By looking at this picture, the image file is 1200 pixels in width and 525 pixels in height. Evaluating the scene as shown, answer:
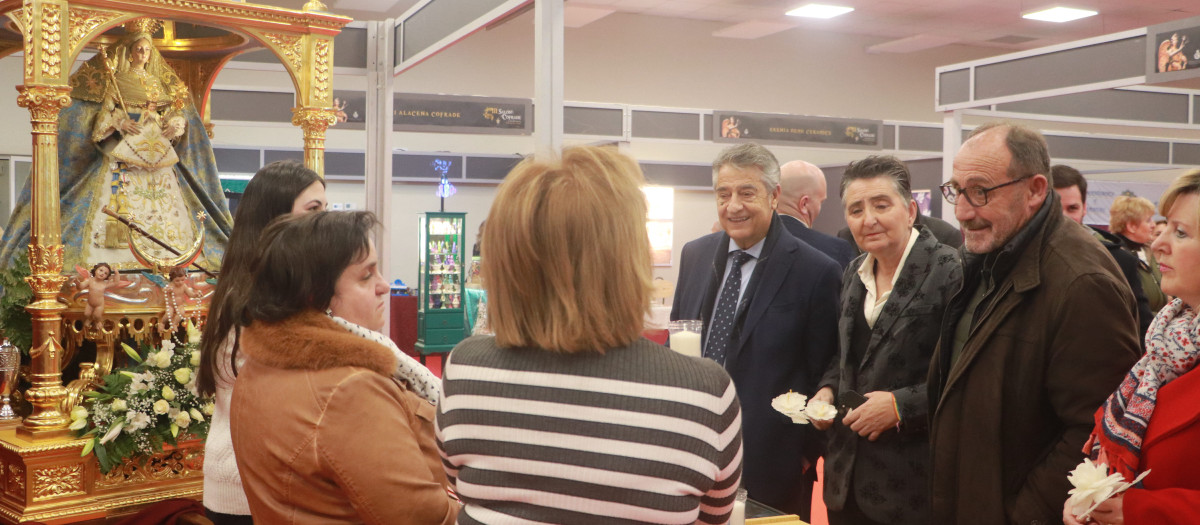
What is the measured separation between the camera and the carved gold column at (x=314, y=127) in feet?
13.1

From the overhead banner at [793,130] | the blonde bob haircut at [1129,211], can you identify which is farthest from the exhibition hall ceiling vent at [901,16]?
the blonde bob haircut at [1129,211]

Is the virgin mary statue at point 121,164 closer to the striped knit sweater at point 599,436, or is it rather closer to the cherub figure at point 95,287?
the cherub figure at point 95,287

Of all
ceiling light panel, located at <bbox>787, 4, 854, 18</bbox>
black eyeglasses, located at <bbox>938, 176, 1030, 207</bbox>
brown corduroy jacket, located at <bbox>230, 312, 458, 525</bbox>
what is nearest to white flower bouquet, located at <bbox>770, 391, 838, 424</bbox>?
black eyeglasses, located at <bbox>938, 176, 1030, 207</bbox>

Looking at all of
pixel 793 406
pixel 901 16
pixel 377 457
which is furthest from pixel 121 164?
pixel 901 16

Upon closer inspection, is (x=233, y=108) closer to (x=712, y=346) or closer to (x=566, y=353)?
(x=712, y=346)

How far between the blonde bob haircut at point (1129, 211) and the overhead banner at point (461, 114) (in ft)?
18.9

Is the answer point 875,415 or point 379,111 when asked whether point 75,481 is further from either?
point 875,415

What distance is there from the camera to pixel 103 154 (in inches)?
148

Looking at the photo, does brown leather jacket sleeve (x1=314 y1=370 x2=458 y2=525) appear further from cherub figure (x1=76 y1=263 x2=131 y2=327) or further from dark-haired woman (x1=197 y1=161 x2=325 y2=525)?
cherub figure (x1=76 y1=263 x2=131 y2=327)

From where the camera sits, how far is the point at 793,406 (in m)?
2.37

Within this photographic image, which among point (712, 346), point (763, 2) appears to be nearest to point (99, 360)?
point (712, 346)

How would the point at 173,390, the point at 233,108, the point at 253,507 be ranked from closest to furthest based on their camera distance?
the point at 253,507 → the point at 173,390 → the point at 233,108

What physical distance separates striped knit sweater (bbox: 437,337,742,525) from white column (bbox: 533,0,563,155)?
1.95 m

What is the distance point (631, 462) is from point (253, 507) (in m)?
0.89
